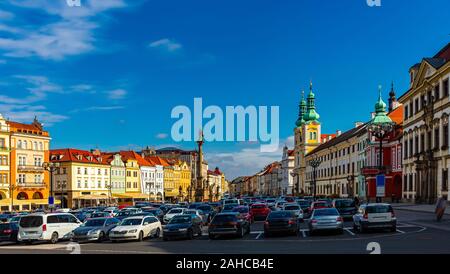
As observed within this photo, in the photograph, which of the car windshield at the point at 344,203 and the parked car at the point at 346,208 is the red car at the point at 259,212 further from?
the parked car at the point at 346,208

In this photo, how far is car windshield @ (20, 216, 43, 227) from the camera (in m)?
30.0

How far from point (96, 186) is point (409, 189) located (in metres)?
64.6

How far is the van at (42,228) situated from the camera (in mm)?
29875

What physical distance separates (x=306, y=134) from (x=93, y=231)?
139 m

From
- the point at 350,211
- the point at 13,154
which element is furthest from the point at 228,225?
the point at 13,154

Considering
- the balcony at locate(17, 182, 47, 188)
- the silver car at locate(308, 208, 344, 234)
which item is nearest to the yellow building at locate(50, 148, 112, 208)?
the balcony at locate(17, 182, 47, 188)

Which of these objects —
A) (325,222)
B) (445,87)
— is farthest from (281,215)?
(445,87)

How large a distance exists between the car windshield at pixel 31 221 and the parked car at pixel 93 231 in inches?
76.9

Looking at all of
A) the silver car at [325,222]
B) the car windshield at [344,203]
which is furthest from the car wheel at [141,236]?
the car windshield at [344,203]

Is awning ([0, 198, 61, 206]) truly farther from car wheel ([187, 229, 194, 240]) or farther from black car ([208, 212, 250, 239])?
black car ([208, 212, 250, 239])

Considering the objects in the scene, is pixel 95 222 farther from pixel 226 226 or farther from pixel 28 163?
pixel 28 163
